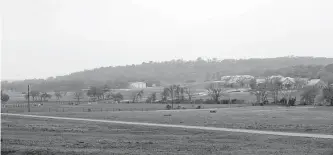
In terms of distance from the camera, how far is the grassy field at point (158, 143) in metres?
Answer: 26.8

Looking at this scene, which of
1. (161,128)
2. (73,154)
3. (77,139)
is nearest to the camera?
(73,154)

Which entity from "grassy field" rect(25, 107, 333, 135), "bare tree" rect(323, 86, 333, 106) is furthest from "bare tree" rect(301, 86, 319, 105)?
"grassy field" rect(25, 107, 333, 135)

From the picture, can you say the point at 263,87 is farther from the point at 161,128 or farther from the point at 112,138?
the point at 112,138

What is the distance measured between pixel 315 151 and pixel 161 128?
17625mm

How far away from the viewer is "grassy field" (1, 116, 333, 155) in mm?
26828

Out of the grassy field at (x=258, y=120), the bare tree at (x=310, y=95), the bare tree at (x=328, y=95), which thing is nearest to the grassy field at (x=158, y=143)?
the grassy field at (x=258, y=120)

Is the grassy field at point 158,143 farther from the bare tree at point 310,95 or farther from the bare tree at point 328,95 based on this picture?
the bare tree at point 310,95

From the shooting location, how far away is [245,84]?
198 metres

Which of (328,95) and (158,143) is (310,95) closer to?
(328,95)

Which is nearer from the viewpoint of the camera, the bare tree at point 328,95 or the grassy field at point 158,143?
the grassy field at point 158,143

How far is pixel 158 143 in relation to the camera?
30.7 meters

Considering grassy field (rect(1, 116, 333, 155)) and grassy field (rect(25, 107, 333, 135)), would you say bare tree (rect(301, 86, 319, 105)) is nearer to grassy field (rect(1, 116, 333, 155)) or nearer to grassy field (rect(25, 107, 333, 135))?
grassy field (rect(25, 107, 333, 135))

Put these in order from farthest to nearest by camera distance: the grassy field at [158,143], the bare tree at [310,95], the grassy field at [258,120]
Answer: the bare tree at [310,95], the grassy field at [258,120], the grassy field at [158,143]

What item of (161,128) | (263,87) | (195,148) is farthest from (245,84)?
(195,148)
